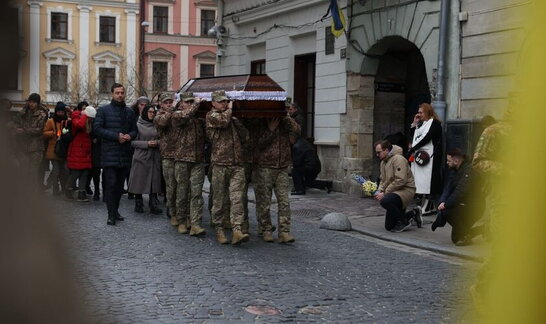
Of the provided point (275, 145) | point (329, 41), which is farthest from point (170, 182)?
point (329, 41)

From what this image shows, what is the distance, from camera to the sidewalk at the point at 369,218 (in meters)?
9.04

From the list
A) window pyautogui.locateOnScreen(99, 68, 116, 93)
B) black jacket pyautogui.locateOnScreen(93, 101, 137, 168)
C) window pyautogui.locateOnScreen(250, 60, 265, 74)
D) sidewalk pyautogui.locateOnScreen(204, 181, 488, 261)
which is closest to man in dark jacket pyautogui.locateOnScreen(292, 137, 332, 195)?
sidewalk pyautogui.locateOnScreen(204, 181, 488, 261)

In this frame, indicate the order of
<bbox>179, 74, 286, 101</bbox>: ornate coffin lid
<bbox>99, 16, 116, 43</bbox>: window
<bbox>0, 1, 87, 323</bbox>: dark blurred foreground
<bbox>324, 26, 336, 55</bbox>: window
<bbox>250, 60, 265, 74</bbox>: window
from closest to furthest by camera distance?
<bbox>0, 1, 87, 323</bbox>: dark blurred foreground < <bbox>99, 16, 116, 43</bbox>: window < <bbox>179, 74, 286, 101</bbox>: ornate coffin lid < <bbox>324, 26, 336, 55</bbox>: window < <bbox>250, 60, 265, 74</bbox>: window

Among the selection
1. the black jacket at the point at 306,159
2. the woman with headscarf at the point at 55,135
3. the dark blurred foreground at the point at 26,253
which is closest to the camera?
the dark blurred foreground at the point at 26,253

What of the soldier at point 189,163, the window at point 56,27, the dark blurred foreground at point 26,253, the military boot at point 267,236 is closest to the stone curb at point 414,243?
the military boot at point 267,236

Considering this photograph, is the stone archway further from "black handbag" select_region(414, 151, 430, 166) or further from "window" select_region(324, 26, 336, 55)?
"black handbag" select_region(414, 151, 430, 166)

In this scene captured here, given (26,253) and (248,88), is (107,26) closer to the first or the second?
(248,88)

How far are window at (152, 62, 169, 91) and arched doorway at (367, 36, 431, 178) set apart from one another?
31.5 metres

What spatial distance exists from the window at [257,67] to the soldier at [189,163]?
1074cm

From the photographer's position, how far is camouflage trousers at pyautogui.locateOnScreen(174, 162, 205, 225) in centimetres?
923

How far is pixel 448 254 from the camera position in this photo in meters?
8.52

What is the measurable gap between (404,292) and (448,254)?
2346mm

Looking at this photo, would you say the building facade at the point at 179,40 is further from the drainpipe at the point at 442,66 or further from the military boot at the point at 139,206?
the military boot at the point at 139,206

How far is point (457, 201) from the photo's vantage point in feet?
28.6
